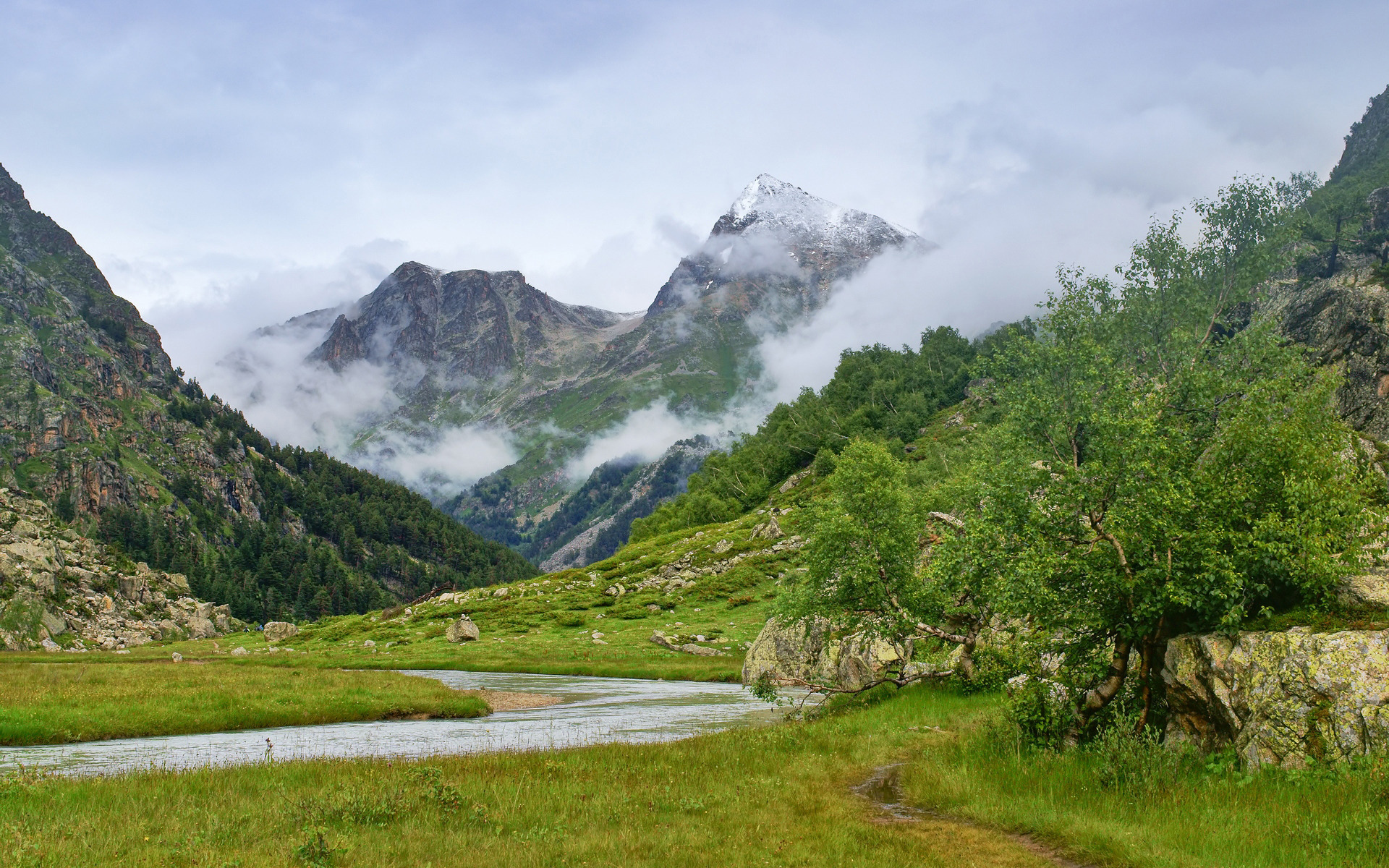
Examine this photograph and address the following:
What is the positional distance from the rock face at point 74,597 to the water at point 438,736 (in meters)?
79.2

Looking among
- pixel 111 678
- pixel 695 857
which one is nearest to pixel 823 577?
pixel 695 857

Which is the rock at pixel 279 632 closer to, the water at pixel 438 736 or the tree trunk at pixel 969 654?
the water at pixel 438 736

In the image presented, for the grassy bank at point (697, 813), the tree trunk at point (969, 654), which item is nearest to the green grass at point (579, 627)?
the tree trunk at point (969, 654)

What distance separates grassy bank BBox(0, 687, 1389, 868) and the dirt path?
184 millimetres

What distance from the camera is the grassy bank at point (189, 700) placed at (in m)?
35.0

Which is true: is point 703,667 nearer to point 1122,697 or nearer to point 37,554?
point 1122,697

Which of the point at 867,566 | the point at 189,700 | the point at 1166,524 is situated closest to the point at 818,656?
the point at 867,566

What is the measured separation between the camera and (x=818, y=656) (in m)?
49.1

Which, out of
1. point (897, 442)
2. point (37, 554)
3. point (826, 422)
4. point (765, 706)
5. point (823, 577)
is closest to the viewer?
point (823, 577)

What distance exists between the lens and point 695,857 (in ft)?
46.4

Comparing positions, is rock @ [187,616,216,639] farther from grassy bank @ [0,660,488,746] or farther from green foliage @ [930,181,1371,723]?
green foliage @ [930,181,1371,723]

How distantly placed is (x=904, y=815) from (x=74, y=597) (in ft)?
456

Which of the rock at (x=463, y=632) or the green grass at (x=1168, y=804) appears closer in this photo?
the green grass at (x=1168, y=804)

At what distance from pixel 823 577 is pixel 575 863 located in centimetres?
2443
